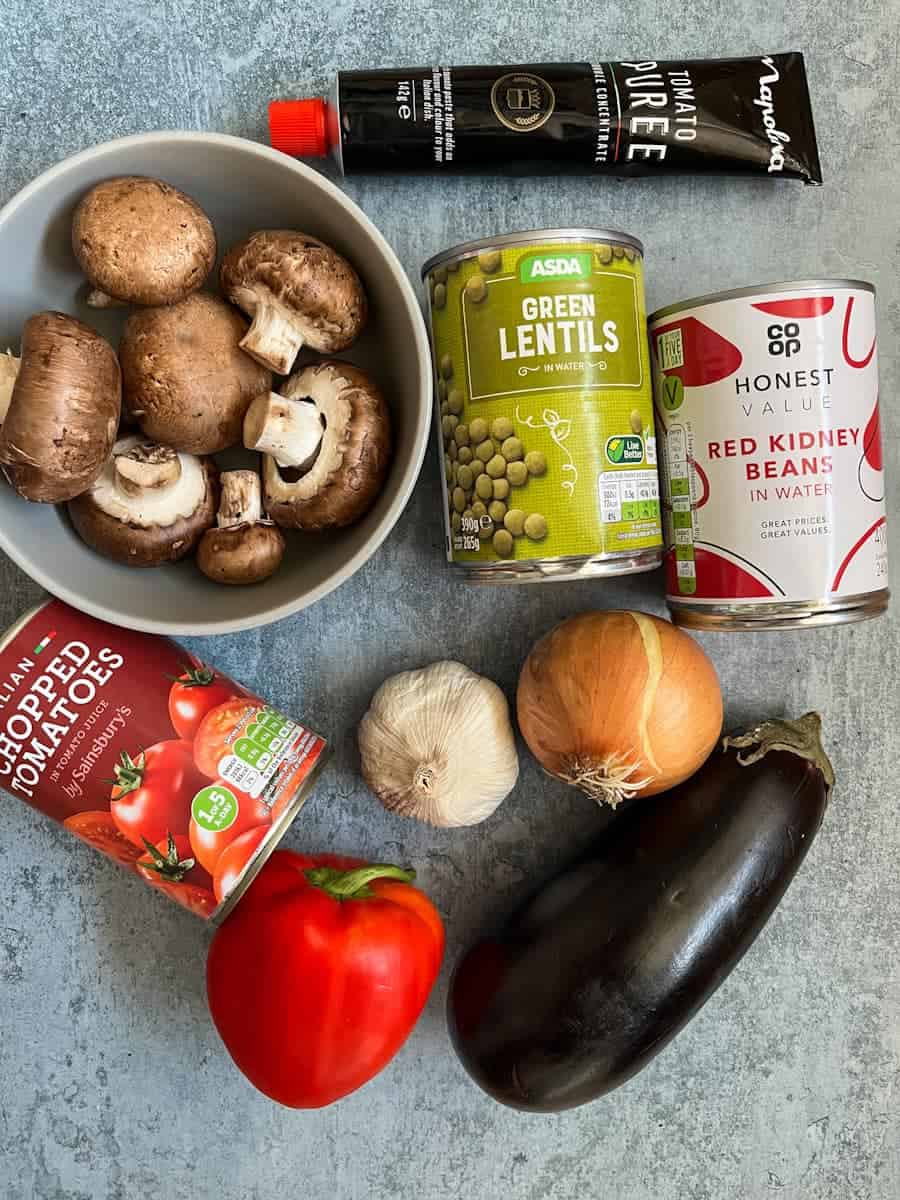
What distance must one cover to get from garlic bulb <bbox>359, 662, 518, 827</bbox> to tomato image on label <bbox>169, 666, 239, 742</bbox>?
0.51ft

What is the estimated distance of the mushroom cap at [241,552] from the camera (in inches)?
32.9

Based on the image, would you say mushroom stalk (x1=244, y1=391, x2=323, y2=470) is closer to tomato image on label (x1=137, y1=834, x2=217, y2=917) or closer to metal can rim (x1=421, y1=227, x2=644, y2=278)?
metal can rim (x1=421, y1=227, x2=644, y2=278)

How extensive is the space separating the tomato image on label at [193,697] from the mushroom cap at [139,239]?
34cm

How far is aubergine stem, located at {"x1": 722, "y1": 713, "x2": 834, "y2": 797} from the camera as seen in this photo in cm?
91

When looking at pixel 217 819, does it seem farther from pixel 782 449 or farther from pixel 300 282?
pixel 782 449

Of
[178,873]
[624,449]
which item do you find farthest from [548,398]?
[178,873]

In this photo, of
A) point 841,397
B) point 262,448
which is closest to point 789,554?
point 841,397

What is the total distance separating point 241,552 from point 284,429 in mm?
119

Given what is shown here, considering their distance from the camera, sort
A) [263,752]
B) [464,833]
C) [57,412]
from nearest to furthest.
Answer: [57,412], [263,752], [464,833]

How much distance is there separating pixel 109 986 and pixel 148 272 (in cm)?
73

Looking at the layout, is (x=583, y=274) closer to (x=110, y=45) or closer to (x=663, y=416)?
(x=663, y=416)

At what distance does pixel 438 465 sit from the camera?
3.15 feet

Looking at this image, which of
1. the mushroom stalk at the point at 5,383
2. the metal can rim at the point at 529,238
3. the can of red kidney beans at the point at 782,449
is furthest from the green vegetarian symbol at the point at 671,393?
the mushroom stalk at the point at 5,383

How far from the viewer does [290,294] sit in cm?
80
